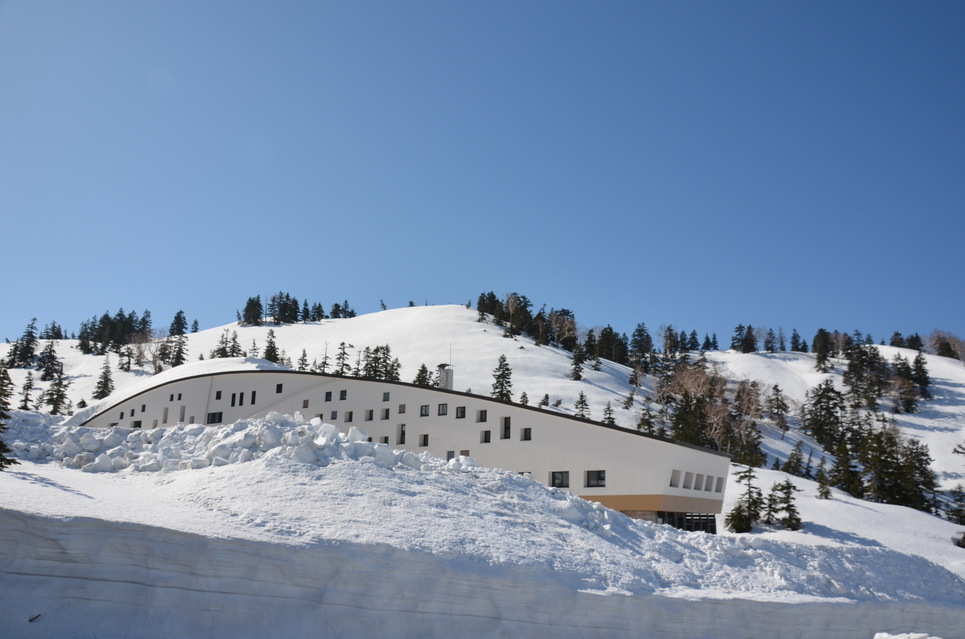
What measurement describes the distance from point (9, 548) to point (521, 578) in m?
9.13

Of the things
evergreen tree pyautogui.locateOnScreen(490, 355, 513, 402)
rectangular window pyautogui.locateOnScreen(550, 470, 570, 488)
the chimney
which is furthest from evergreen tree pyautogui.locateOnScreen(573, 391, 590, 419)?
rectangular window pyautogui.locateOnScreen(550, 470, 570, 488)

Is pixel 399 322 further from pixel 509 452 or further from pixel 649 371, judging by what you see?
pixel 509 452

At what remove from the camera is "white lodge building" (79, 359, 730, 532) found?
28.6 meters

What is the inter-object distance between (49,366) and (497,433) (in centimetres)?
10293

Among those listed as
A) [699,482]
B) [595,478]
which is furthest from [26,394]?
[699,482]

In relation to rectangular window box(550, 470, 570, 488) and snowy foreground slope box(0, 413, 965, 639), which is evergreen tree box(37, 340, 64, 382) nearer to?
snowy foreground slope box(0, 413, 965, 639)

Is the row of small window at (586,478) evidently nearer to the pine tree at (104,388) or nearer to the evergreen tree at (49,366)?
the pine tree at (104,388)

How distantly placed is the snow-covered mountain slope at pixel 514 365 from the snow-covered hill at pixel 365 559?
174 feet

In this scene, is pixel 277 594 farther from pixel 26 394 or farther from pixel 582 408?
pixel 26 394

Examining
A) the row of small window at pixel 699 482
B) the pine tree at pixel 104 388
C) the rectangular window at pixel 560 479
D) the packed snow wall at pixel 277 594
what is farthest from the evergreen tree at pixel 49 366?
the packed snow wall at pixel 277 594

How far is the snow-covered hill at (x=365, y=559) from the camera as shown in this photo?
10312 mm

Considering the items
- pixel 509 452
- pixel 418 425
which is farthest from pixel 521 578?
pixel 418 425

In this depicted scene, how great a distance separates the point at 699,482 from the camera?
101ft

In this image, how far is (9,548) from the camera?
32.5 ft
